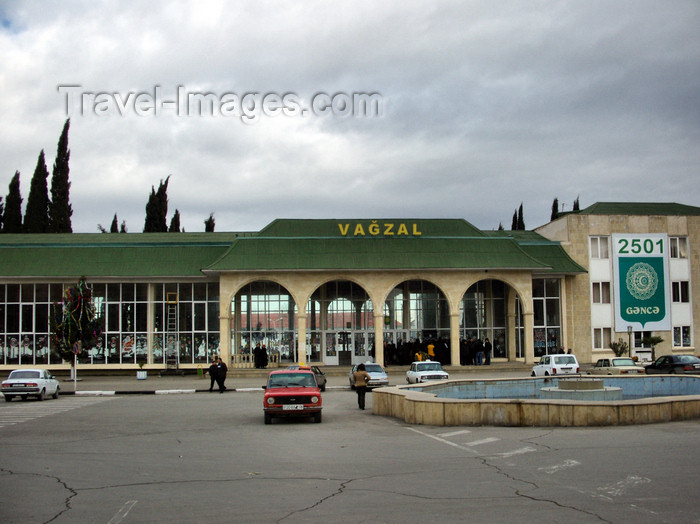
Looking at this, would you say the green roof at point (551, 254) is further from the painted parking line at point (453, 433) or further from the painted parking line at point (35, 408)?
the painted parking line at point (453, 433)

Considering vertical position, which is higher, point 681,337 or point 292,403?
point 681,337

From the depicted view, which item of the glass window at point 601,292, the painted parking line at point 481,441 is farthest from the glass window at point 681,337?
the painted parking line at point 481,441

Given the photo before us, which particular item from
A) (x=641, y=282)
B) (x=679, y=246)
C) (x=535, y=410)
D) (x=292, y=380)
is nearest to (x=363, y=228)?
(x=641, y=282)

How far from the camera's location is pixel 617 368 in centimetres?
3334

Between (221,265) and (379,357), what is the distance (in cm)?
1092

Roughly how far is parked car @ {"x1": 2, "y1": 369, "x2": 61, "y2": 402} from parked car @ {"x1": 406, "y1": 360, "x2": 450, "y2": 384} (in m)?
15.7

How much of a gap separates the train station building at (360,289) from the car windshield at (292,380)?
2156 centimetres

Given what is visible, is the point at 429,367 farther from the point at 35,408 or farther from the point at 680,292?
the point at 680,292

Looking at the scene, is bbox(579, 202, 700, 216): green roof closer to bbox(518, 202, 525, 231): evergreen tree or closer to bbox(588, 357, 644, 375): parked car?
bbox(588, 357, 644, 375): parked car

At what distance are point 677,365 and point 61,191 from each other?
2106 inches

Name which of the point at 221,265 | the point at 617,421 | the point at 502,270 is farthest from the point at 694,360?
the point at 221,265

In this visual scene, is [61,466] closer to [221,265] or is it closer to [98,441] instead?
[98,441]

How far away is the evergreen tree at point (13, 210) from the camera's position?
Answer: 69219 millimetres

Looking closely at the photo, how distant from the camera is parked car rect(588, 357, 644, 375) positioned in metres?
33.2
